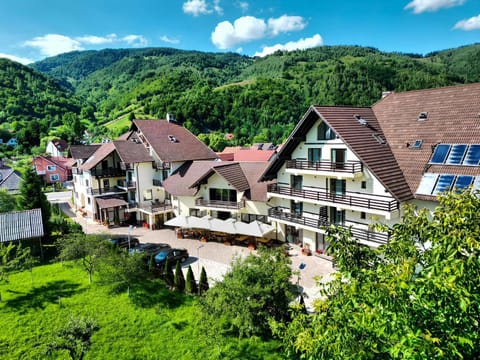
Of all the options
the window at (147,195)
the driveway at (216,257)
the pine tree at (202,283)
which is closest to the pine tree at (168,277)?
the driveway at (216,257)

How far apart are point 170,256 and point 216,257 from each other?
426cm

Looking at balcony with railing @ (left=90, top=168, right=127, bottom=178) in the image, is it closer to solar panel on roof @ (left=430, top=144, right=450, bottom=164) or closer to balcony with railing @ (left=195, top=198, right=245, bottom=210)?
balcony with railing @ (left=195, top=198, right=245, bottom=210)

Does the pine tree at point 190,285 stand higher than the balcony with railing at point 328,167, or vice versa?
the balcony with railing at point 328,167

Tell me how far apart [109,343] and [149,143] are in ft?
91.9

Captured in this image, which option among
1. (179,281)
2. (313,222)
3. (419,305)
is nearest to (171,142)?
(313,222)

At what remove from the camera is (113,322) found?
1852cm

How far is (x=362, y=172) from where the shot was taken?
77.5ft

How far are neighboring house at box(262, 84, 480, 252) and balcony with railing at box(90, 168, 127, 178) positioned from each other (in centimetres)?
2287

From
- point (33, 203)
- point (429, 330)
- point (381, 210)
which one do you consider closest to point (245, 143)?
point (33, 203)

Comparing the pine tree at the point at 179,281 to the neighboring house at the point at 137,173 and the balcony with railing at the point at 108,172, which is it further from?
the balcony with railing at the point at 108,172

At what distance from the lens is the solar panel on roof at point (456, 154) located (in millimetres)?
20609

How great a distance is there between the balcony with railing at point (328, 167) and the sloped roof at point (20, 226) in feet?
76.8

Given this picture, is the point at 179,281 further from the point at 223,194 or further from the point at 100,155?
the point at 100,155

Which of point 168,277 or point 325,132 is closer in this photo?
point 168,277
